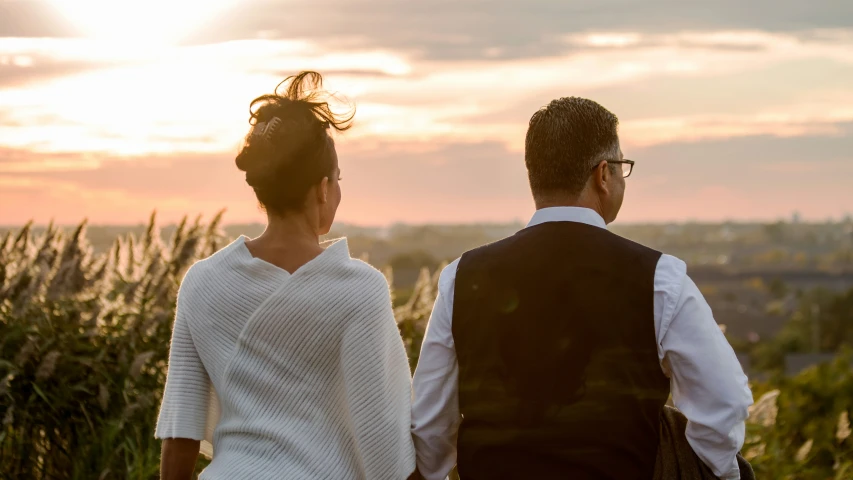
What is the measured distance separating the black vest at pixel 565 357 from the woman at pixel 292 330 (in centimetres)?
31

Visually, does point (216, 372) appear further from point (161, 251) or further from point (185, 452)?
point (161, 251)

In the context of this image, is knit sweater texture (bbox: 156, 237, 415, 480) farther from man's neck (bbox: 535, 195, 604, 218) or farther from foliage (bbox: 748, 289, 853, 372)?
→ foliage (bbox: 748, 289, 853, 372)

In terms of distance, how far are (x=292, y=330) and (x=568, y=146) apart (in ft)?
3.08

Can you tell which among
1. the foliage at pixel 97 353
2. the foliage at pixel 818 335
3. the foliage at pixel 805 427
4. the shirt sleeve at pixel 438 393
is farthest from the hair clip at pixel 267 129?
the foliage at pixel 818 335

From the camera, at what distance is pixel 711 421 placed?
2.68 m

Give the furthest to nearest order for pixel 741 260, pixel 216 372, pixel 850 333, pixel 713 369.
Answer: pixel 741 260, pixel 850 333, pixel 216 372, pixel 713 369

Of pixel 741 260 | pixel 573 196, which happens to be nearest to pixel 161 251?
pixel 573 196

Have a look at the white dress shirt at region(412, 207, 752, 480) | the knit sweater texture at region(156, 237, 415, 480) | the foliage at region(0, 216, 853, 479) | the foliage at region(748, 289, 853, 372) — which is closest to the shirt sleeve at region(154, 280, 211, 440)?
the knit sweater texture at region(156, 237, 415, 480)

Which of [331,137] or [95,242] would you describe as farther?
[95,242]

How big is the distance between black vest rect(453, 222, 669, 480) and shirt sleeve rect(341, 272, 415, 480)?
0.81 feet

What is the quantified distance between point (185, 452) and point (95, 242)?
3.42 meters

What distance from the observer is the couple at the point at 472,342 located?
264 centimetres

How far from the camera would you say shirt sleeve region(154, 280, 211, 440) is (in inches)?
114

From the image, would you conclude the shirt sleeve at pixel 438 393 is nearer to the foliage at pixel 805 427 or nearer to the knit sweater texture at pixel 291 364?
the knit sweater texture at pixel 291 364
